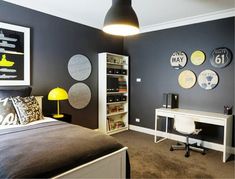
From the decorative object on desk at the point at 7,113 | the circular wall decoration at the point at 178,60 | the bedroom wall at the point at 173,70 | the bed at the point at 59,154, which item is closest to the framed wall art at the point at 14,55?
the decorative object on desk at the point at 7,113

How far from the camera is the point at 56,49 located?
3.46 m

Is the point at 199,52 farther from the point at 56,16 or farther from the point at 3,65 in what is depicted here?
the point at 3,65

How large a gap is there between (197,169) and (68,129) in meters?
1.91

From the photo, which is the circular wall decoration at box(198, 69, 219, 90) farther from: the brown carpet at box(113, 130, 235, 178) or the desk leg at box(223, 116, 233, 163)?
the brown carpet at box(113, 130, 235, 178)

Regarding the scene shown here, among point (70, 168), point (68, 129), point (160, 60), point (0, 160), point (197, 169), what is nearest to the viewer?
point (0, 160)

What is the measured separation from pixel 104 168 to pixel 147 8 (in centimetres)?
269

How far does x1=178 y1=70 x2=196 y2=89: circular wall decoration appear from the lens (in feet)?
11.8

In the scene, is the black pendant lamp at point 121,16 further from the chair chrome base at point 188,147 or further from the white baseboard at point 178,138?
the white baseboard at point 178,138

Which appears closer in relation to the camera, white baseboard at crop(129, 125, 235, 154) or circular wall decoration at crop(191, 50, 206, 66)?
white baseboard at crop(129, 125, 235, 154)

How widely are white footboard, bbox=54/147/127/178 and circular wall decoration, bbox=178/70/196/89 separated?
91.2 inches

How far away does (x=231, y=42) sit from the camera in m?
3.16

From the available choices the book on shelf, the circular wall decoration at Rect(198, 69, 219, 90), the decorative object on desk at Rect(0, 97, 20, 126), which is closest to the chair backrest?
the circular wall decoration at Rect(198, 69, 219, 90)

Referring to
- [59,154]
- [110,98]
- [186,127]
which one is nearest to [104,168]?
[59,154]

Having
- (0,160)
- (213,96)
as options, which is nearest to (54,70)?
(0,160)
